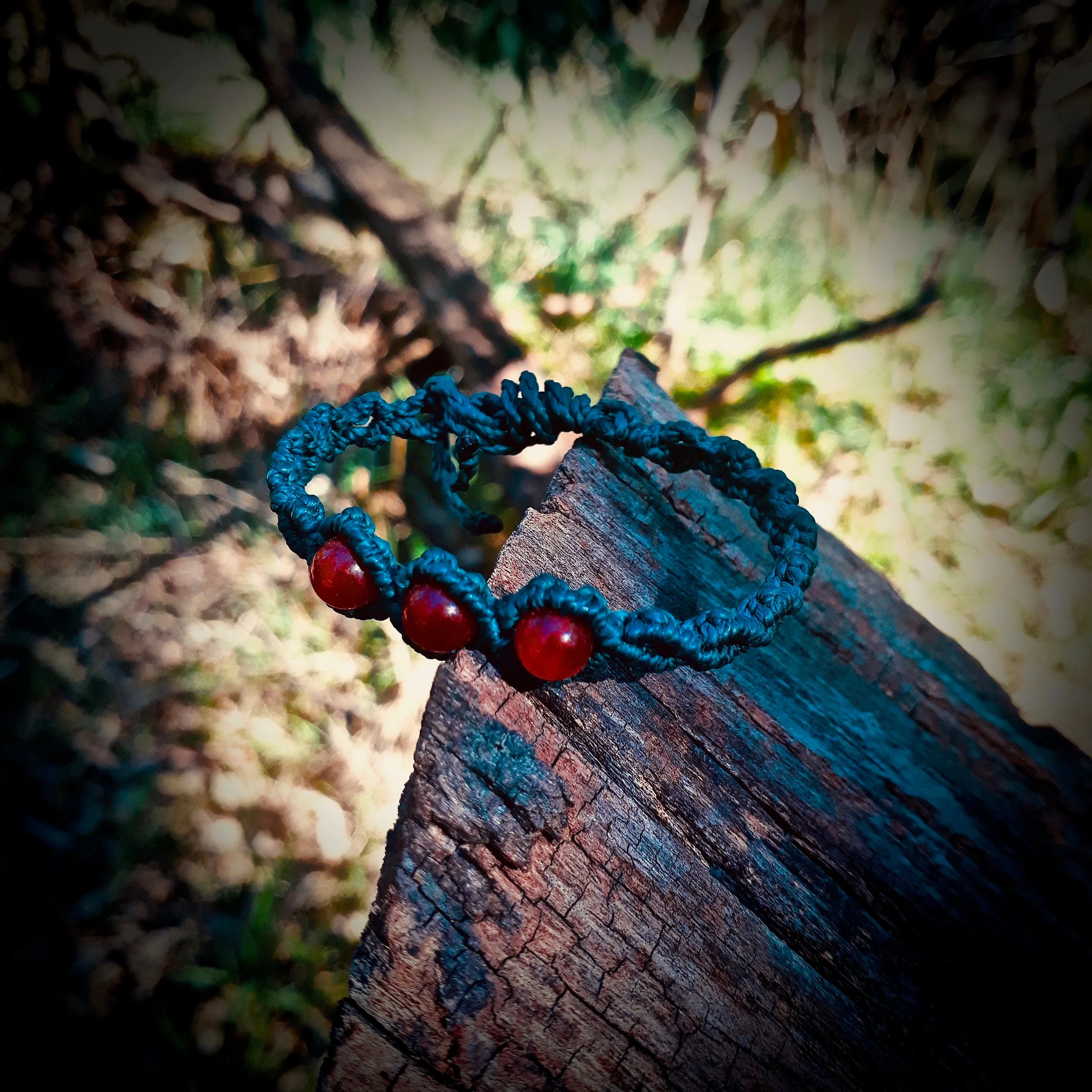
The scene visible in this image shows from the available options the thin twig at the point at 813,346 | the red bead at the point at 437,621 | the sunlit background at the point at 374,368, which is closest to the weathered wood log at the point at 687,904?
the red bead at the point at 437,621

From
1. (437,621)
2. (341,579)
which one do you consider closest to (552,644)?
(437,621)

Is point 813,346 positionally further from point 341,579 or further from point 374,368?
point 341,579

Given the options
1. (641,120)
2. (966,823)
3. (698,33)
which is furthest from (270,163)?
(966,823)

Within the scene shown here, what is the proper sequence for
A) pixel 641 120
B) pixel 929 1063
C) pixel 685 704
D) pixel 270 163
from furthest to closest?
1. pixel 641 120
2. pixel 270 163
3. pixel 685 704
4. pixel 929 1063

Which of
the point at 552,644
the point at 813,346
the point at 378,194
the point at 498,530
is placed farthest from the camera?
the point at 813,346

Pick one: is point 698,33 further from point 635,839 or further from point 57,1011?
point 57,1011

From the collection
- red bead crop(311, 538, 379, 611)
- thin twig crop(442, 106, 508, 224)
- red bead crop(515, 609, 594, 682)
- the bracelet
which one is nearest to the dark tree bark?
thin twig crop(442, 106, 508, 224)

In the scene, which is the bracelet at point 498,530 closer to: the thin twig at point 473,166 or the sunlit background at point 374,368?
the sunlit background at point 374,368
